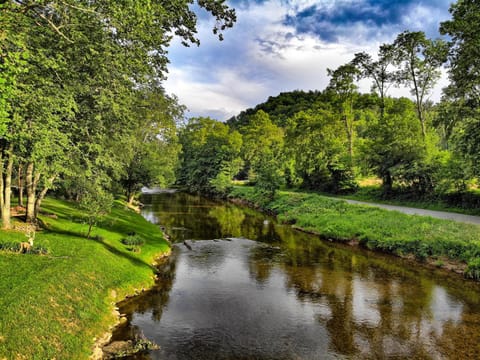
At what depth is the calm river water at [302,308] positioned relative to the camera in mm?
13664

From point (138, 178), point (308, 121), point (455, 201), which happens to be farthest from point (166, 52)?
point (308, 121)

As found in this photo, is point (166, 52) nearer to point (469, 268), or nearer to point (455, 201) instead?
point (469, 268)

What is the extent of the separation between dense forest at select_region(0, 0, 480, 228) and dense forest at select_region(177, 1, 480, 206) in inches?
7.0

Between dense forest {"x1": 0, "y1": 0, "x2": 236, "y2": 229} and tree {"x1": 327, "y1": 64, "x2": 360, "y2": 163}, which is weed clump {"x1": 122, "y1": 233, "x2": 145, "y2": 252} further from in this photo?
tree {"x1": 327, "y1": 64, "x2": 360, "y2": 163}

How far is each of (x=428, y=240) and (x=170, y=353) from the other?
74.1 feet

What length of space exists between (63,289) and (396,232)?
26.7m

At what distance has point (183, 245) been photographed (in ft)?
103

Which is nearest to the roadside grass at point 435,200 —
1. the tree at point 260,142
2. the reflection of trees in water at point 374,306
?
the reflection of trees in water at point 374,306

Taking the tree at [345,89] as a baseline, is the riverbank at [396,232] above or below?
below

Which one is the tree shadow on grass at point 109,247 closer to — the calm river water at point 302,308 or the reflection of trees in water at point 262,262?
the calm river water at point 302,308

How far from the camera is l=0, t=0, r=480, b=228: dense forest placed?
14.2 metres

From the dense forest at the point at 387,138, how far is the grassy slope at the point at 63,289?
25269 millimetres

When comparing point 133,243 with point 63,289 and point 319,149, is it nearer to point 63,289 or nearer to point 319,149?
point 63,289

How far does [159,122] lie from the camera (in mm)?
46281
